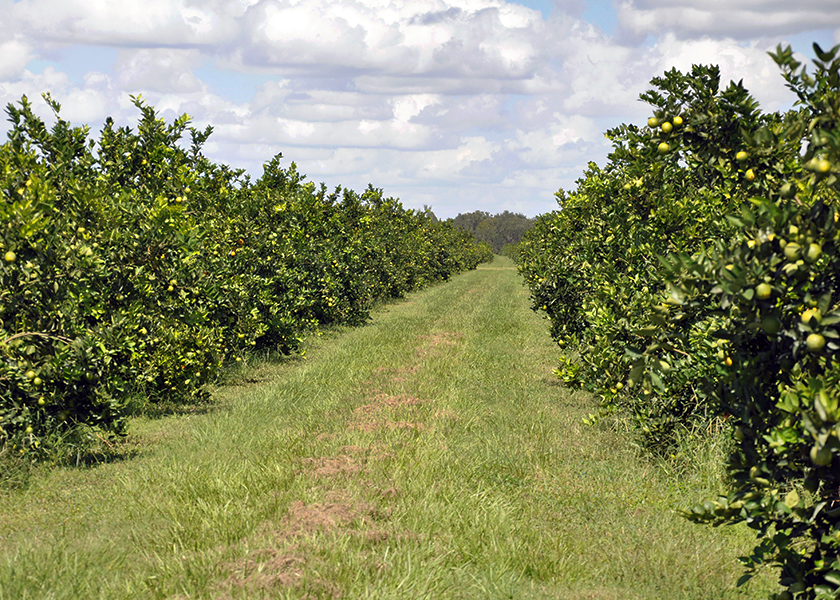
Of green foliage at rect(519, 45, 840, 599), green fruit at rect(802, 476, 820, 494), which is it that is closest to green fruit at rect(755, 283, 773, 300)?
green foliage at rect(519, 45, 840, 599)

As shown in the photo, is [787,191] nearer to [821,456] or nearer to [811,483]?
[821,456]

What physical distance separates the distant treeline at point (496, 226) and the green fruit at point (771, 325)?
431 ft

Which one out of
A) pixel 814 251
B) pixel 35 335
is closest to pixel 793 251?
pixel 814 251

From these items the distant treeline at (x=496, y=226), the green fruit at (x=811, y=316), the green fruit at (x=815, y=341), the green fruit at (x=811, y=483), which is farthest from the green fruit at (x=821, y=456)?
the distant treeline at (x=496, y=226)

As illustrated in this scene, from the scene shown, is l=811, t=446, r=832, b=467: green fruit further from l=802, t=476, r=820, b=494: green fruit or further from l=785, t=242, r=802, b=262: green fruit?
l=785, t=242, r=802, b=262: green fruit

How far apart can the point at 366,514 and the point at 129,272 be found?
4151mm

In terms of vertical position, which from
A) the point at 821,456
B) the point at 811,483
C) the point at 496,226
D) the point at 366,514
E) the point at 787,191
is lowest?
the point at 366,514

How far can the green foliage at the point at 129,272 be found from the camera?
631 cm

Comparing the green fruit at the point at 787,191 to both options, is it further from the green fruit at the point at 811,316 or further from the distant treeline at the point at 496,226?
the distant treeline at the point at 496,226

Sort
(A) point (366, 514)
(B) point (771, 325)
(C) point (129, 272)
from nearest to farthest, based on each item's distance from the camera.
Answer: (B) point (771, 325)
(A) point (366, 514)
(C) point (129, 272)

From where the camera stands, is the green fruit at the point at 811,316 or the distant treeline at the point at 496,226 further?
the distant treeline at the point at 496,226

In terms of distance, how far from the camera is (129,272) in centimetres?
776

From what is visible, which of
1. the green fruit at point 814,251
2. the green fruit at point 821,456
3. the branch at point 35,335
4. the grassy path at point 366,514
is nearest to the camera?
the green fruit at point 821,456

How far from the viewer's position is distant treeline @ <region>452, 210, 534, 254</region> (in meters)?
141
